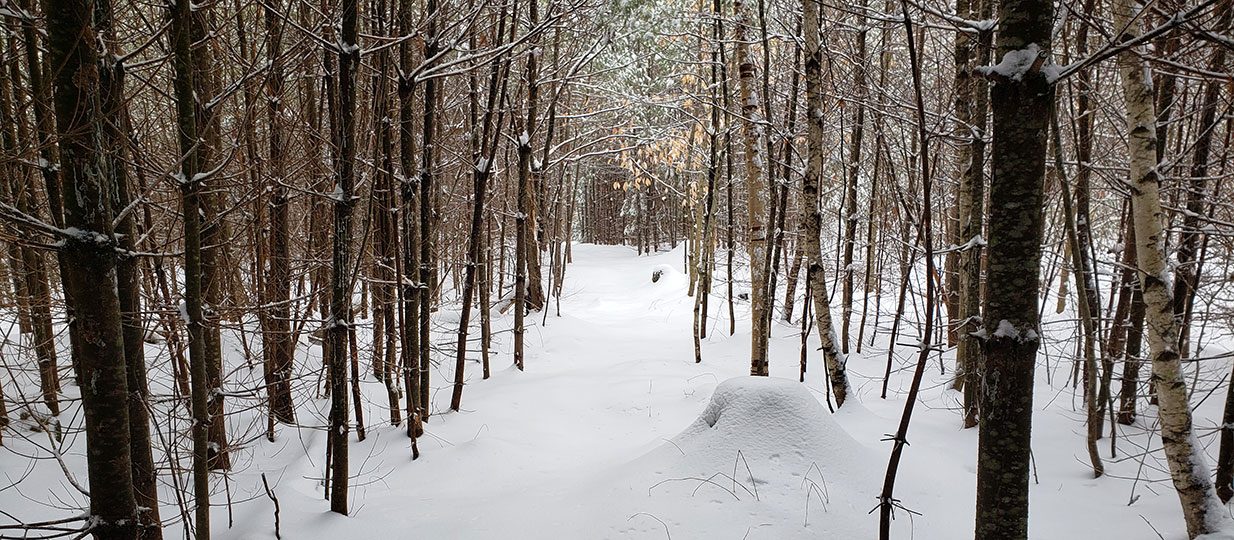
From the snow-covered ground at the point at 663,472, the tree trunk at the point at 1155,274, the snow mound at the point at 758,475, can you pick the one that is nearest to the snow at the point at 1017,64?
the tree trunk at the point at 1155,274

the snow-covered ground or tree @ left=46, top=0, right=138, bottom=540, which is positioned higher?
tree @ left=46, top=0, right=138, bottom=540

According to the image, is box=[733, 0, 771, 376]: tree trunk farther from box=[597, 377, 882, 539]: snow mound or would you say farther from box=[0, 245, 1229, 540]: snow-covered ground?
box=[597, 377, 882, 539]: snow mound

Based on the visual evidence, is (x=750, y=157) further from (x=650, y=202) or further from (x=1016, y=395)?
(x=650, y=202)

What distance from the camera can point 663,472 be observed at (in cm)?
416

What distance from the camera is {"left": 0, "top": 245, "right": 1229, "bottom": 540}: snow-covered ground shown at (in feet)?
12.2

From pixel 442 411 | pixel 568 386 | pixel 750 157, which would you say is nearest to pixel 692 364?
pixel 568 386

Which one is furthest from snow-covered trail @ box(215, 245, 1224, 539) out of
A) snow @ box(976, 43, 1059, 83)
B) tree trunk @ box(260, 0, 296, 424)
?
snow @ box(976, 43, 1059, 83)

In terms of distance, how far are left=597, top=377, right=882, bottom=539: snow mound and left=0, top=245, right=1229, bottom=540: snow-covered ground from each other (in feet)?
0.03

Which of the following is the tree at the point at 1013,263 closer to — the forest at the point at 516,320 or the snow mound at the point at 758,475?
the forest at the point at 516,320

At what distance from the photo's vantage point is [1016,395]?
2.11 m

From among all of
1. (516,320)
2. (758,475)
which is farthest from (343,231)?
(516,320)

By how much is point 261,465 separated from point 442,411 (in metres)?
1.74

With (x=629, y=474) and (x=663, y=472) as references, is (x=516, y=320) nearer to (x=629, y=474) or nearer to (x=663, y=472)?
(x=629, y=474)

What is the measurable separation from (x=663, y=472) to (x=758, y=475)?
0.66m
